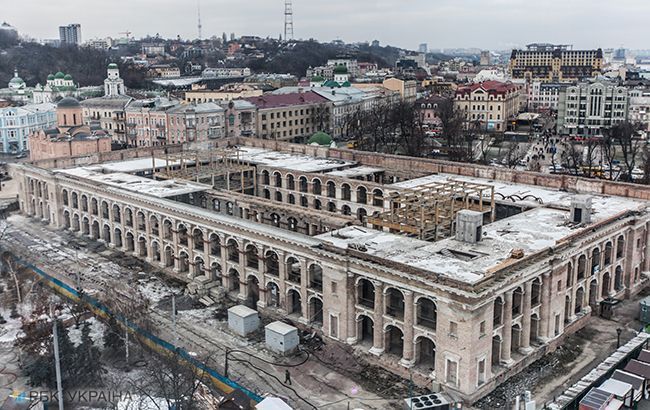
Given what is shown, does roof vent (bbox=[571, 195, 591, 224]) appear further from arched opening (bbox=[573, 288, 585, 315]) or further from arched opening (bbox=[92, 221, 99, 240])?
arched opening (bbox=[92, 221, 99, 240])

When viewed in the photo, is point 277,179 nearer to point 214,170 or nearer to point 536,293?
point 214,170

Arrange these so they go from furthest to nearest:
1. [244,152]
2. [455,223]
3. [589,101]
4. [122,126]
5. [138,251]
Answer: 1. [589,101]
2. [122,126]
3. [244,152]
4. [138,251]
5. [455,223]


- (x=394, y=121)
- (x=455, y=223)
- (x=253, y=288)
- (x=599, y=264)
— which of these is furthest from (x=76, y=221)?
(x=394, y=121)

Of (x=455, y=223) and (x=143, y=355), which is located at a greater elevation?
(x=455, y=223)

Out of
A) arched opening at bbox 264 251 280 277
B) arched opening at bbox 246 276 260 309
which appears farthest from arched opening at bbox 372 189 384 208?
arched opening at bbox 246 276 260 309

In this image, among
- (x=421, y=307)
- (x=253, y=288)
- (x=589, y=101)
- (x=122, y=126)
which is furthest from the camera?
(x=589, y=101)

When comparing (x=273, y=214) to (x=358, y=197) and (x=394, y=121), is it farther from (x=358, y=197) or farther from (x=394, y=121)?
(x=394, y=121)
